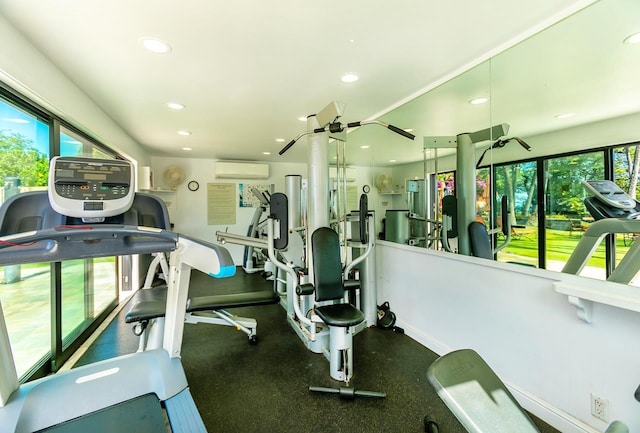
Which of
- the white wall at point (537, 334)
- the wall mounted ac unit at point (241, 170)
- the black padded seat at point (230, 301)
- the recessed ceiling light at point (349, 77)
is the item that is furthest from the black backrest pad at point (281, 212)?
the wall mounted ac unit at point (241, 170)

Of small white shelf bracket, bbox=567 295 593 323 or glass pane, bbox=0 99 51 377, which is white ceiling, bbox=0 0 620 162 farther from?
small white shelf bracket, bbox=567 295 593 323

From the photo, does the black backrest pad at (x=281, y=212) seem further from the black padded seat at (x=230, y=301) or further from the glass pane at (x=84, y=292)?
the glass pane at (x=84, y=292)

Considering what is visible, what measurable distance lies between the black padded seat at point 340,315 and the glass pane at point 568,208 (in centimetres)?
125

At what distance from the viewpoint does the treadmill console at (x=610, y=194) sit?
1403 mm

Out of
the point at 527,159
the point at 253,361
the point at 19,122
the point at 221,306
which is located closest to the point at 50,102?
the point at 19,122

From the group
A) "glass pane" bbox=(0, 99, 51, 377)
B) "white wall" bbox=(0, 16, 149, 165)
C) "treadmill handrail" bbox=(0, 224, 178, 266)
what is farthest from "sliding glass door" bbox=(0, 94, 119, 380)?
"treadmill handrail" bbox=(0, 224, 178, 266)

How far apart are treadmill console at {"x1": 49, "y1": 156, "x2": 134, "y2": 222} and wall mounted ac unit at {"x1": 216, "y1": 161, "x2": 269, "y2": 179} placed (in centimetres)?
439

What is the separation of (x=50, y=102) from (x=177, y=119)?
4.45ft

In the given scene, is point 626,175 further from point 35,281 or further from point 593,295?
A: point 35,281

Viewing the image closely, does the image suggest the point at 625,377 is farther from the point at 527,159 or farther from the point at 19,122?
the point at 19,122

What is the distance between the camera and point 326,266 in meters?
2.24

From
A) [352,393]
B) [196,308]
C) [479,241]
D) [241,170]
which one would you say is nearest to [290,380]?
[352,393]

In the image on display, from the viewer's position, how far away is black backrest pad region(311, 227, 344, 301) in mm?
2199

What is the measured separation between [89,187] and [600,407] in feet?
9.02
